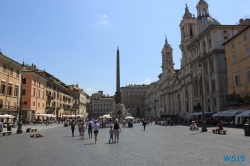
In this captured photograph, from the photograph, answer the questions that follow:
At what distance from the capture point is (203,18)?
180 ft

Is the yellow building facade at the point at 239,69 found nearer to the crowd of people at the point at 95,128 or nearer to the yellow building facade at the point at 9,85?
the crowd of people at the point at 95,128

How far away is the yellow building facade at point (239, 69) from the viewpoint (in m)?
30.5

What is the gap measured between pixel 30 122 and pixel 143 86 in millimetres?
99937

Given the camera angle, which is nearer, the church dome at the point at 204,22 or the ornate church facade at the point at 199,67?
the ornate church facade at the point at 199,67

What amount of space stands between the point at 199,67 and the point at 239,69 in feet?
24.4

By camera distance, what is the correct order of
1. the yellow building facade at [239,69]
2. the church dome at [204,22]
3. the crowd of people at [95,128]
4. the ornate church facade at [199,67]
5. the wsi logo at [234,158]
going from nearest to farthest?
the wsi logo at [234,158] → the crowd of people at [95,128] → the yellow building facade at [239,69] → the ornate church facade at [199,67] → the church dome at [204,22]

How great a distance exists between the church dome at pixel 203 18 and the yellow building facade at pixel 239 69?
63.7 ft

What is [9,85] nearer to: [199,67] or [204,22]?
[199,67]

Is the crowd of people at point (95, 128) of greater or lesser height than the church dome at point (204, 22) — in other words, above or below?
below

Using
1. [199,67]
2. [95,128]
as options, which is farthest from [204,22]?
[95,128]

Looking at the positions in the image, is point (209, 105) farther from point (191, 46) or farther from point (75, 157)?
point (75, 157)

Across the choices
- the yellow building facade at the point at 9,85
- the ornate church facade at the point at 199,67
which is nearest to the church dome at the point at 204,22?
the ornate church facade at the point at 199,67

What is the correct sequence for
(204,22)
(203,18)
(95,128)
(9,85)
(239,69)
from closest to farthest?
(95,128), (239,69), (9,85), (204,22), (203,18)

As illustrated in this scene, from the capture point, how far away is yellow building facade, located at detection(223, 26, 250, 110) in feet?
99.9
